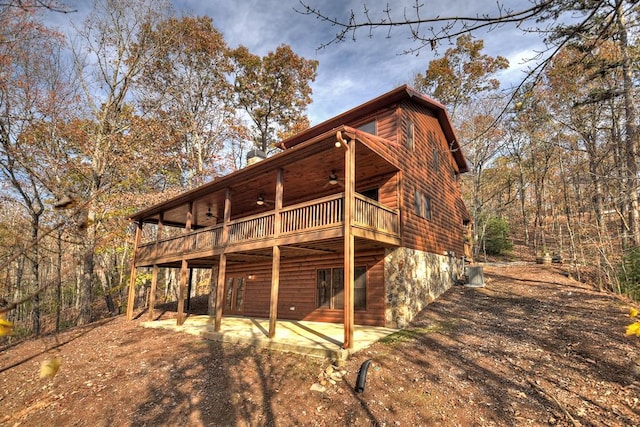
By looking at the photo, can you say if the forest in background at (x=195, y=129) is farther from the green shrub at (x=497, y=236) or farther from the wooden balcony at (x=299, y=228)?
the wooden balcony at (x=299, y=228)

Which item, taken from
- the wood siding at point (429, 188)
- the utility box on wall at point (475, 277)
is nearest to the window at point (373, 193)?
the wood siding at point (429, 188)

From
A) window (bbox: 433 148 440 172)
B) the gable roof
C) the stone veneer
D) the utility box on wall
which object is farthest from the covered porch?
the utility box on wall

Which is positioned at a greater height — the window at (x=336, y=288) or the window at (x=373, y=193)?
the window at (x=373, y=193)

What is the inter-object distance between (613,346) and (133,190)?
986 inches

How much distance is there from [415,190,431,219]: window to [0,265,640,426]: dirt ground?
170 inches

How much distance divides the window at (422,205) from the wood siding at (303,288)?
287 centimetres

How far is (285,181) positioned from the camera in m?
12.5

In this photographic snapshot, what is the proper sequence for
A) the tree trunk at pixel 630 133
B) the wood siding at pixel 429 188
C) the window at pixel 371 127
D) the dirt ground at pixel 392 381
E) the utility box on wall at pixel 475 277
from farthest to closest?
1. the utility box on wall at pixel 475 277
2. the window at pixel 371 127
3. the wood siding at pixel 429 188
4. the tree trunk at pixel 630 133
5. the dirt ground at pixel 392 381

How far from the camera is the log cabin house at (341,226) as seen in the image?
9.27 meters

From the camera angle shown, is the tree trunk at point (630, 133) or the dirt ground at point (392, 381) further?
the tree trunk at point (630, 133)

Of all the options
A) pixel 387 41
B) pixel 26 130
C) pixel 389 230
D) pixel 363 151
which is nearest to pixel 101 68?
pixel 26 130

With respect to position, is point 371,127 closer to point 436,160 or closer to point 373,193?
point 373,193

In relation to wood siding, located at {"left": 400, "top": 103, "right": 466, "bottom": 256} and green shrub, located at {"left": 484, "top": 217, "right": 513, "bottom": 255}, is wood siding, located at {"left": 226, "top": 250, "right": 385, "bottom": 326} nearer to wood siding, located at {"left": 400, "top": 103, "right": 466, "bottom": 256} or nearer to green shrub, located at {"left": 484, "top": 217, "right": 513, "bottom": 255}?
wood siding, located at {"left": 400, "top": 103, "right": 466, "bottom": 256}

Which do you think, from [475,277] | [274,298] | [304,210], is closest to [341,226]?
[304,210]
